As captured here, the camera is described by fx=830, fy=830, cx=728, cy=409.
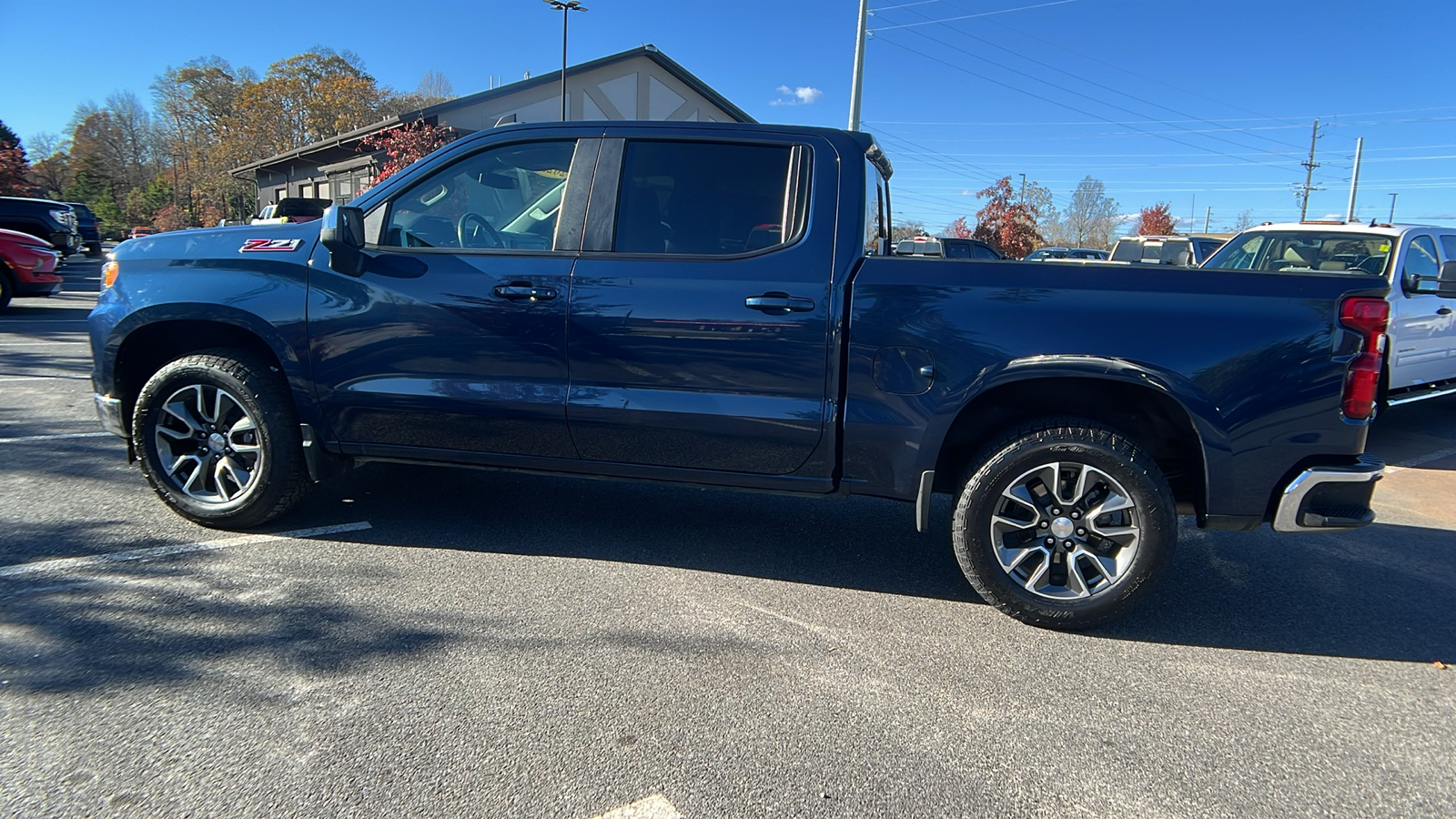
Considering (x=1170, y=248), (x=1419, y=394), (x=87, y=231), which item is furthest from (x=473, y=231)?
(x=87, y=231)

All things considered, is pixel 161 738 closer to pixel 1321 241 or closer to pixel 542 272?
pixel 542 272

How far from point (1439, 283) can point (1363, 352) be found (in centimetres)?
545

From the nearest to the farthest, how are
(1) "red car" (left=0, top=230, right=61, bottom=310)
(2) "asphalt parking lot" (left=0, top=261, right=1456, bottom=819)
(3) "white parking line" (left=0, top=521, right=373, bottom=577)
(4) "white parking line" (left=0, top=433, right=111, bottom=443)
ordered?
1. (2) "asphalt parking lot" (left=0, top=261, right=1456, bottom=819)
2. (3) "white parking line" (left=0, top=521, right=373, bottom=577)
3. (4) "white parking line" (left=0, top=433, right=111, bottom=443)
4. (1) "red car" (left=0, top=230, right=61, bottom=310)

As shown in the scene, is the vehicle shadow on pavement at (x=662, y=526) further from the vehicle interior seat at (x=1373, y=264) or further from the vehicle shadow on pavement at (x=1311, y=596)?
the vehicle interior seat at (x=1373, y=264)

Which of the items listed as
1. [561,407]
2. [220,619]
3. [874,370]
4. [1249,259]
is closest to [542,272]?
[561,407]

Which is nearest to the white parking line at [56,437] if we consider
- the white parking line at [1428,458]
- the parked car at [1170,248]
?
the white parking line at [1428,458]

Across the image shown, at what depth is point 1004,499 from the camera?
11.1ft

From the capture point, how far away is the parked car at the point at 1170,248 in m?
13.3

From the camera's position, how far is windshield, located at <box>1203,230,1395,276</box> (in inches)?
301

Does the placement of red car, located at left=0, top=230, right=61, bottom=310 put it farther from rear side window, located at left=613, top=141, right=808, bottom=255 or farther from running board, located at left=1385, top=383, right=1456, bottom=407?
running board, located at left=1385, top=383, right=1456, bottom=407

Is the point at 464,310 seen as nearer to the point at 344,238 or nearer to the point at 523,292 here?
the point at 523,292

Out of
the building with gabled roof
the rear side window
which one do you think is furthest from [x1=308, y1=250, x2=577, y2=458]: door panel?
the building with gabled roof

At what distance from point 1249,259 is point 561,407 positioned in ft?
25.4

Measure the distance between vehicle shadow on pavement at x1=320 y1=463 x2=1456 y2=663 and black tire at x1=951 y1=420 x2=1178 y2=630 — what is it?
0.24 meters
